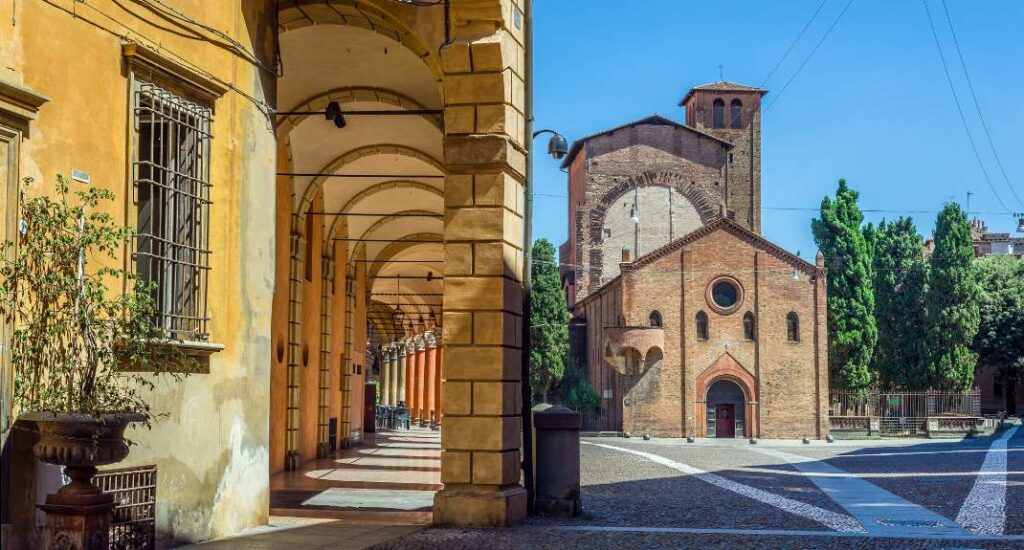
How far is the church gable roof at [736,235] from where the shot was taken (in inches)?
1861

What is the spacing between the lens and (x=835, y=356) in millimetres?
49719

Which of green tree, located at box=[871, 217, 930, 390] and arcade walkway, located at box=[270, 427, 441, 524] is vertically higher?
green tree, located at box=[871, 217, 930, 390]

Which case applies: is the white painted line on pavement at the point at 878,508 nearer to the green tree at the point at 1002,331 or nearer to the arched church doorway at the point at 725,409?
the arched church doorway at the point at 725,409

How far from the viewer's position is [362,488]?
13125 mm

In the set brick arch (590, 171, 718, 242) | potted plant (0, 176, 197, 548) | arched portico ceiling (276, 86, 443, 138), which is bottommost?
potted plant (0, 176, 197, 548)

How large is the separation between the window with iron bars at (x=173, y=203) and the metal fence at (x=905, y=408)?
4300 centimetres

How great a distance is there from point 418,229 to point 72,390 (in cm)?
1912

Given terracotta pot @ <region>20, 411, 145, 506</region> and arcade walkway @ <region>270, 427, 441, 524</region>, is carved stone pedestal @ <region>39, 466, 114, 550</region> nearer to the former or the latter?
terracotta pot @ <region>20, 411, 145, 506</region>

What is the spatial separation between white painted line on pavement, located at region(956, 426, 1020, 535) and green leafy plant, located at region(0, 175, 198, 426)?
24.3 ft

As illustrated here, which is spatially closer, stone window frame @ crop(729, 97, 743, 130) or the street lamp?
the street lamp

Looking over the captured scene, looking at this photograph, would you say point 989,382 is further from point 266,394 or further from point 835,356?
point 266,394

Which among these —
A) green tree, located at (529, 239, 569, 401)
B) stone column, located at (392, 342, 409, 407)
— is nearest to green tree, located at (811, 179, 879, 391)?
green tree, located at (529, 239, 569, 401)

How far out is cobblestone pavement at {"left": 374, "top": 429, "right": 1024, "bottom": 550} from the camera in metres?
8.92

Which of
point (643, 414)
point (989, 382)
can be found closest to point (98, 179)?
point (643, 414)
